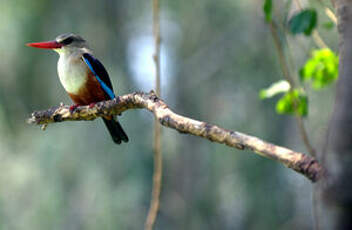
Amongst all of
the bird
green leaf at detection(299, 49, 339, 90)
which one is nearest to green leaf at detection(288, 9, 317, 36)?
green leaf at detection(299, 49, 339, 90)

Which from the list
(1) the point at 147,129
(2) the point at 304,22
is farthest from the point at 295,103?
(1) the point at 147,129

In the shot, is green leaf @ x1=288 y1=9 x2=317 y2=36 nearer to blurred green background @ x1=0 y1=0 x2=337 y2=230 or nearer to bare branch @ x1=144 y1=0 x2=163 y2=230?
bare branch @ x1=144 y1=0 x2=163 y2=230

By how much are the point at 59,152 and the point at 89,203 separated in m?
1.59

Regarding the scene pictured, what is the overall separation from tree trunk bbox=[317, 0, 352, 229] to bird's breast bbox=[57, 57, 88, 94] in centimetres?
364

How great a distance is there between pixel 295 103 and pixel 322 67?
0.29m

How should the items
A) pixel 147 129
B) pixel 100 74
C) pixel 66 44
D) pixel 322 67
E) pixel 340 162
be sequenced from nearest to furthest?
1. pixel 340 162
2. pixel 322 67
3. pixel 100 74
4. pixel 66 44
5. pixel 147 129

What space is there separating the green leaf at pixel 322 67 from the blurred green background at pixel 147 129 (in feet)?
36.5

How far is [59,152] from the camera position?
15.4 meters

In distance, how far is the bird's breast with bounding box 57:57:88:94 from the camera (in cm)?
461

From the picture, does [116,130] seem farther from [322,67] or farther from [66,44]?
[322,67]

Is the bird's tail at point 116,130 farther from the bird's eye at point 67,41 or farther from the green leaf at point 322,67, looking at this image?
the green leaf at point 322,67

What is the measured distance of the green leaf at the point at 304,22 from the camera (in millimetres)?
3430

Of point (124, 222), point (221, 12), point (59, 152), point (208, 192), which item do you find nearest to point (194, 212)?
point (208, 192)

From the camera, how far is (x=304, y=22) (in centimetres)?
345
